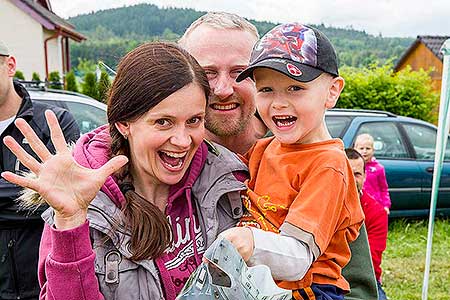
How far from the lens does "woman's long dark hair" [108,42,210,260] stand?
1814 mm

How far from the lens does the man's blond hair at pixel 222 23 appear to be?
242 cm

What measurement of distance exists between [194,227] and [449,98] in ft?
13.1

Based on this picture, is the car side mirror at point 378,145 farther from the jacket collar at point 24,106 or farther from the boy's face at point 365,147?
the jacket collar at point 24,106

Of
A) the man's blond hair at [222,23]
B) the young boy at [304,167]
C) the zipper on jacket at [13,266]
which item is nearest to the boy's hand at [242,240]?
the young boy at [304,167]

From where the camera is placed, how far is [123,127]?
1.92 m

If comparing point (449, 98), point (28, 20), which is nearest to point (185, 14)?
point (449, 98)

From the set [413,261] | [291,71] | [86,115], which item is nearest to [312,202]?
[291,71]

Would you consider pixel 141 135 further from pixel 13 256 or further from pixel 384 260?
pixel 384 260

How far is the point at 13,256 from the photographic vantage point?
326 cm

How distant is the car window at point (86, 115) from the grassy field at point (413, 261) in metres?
4.20

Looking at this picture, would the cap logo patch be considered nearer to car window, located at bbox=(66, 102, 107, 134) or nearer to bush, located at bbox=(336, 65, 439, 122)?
car window, located at bbox=(66, 102, 107, 134)

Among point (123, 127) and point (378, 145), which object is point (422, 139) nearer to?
point (378, 145)

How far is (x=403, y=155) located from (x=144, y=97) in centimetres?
783

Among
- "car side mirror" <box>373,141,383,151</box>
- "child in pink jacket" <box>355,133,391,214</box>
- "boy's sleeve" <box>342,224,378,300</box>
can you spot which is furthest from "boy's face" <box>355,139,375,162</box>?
"boy's sleeve" <box>342,224,378,300</box>
